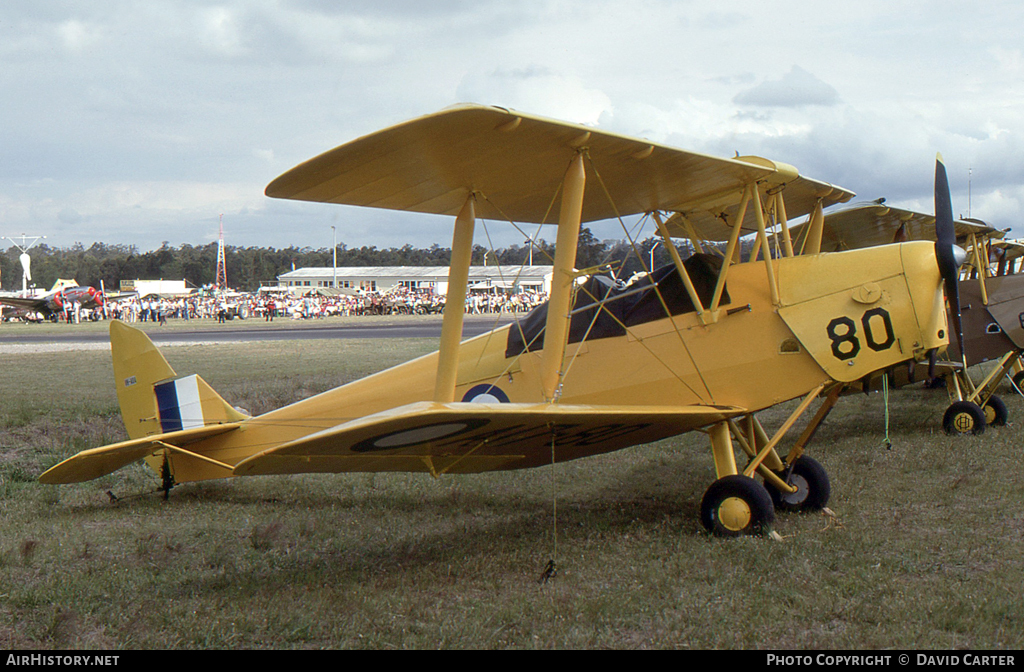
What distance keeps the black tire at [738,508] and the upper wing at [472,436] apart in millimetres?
460

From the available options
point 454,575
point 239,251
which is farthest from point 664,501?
point 239,251

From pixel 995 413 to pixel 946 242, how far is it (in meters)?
5.62

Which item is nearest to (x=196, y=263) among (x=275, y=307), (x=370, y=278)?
(x=370, y=278)

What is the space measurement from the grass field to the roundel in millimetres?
913

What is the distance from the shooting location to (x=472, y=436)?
4340 millimetres

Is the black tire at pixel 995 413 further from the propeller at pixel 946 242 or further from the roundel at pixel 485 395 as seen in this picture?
the roundel at pixel 485 395

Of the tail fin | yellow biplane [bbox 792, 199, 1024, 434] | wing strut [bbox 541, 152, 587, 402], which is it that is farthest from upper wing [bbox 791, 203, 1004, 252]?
the tail fin

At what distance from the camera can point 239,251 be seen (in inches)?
4528

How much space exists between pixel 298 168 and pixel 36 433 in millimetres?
6019

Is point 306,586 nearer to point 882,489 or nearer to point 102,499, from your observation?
point 102,499

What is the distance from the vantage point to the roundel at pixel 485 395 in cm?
589

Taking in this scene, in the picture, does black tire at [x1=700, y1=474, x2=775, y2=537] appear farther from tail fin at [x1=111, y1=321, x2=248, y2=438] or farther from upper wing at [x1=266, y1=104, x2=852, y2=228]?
tail fin at [x1=111, y1=321, x2=248, y2=438]

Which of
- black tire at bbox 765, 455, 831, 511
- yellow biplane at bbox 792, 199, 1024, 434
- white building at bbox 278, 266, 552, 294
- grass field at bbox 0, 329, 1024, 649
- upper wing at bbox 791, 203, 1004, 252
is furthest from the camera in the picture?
white building at bbox 278, 266, 552, 294

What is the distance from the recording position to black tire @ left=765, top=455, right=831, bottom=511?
223 inches
